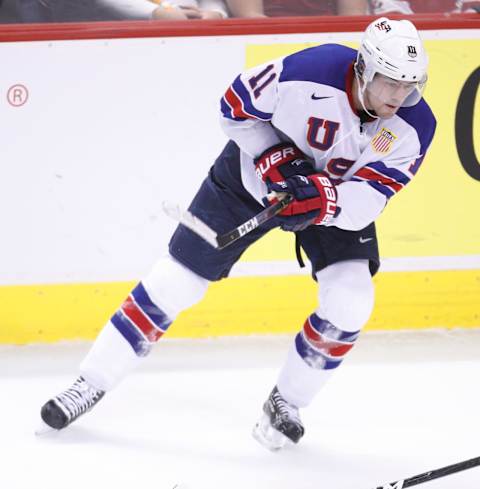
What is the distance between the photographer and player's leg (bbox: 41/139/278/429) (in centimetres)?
261

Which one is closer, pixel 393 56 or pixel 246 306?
pixel 393 56

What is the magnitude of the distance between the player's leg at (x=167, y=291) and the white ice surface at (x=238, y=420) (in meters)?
0.11

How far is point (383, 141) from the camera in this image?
2.43 meters

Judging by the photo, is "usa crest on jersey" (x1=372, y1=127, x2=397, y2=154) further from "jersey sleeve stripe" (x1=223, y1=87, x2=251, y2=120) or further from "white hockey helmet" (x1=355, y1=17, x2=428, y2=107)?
"jersey sleeve stripe" (x1=223, y1=87, x2=251, y2=120)

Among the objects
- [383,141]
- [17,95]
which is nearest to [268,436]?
[383,141]

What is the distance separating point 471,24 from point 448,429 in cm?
131

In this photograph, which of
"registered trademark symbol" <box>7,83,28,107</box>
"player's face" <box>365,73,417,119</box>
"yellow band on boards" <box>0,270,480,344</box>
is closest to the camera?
"player's face" <box>365,73,417,119</box>

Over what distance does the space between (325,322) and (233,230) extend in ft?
1.14

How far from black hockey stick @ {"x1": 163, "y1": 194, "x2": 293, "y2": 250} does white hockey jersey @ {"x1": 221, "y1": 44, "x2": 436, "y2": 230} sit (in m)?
0.14

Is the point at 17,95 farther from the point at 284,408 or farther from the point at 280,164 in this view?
the point at 284,408

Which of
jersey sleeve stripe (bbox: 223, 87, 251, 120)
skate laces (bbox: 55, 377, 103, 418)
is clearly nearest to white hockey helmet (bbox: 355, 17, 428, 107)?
jersey sleeve stripe (bbox: 223, 87, 251, 120)

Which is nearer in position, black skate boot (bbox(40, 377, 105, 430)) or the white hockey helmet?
the white hockey helmet

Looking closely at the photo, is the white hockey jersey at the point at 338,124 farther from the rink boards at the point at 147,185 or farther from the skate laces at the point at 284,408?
the rink boards at the point at 147,185

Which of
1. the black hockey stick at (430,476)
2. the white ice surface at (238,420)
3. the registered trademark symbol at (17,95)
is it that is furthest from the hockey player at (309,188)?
the registered trademark symbol at (17,95)
